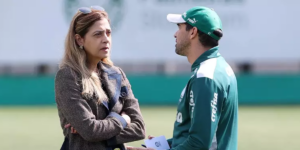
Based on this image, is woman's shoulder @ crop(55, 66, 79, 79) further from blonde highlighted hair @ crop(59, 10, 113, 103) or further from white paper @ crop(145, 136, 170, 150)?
white paper @ crop(145, 136, 170, 150)

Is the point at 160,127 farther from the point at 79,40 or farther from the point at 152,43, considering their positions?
the point at 79,40

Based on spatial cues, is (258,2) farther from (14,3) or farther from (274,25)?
(14,3)

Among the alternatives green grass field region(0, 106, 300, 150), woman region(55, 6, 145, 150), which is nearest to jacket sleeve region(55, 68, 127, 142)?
woman region(55, 6, 145, 150)

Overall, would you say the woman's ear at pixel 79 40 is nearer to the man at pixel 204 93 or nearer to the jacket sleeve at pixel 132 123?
the jacket sleeve at pixel 132 123

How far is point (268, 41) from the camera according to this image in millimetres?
15797

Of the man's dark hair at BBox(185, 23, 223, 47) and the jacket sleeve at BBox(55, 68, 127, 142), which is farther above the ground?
the man's dark hair at BBox(185, 23, 223, 47)

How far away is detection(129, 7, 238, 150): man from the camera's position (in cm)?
326

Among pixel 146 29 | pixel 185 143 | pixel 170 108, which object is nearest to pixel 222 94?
pixel 185 143

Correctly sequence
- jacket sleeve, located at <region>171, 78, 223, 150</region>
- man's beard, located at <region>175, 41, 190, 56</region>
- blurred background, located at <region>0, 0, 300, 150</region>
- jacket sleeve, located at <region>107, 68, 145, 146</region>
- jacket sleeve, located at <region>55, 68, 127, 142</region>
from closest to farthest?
jacket sleeve, located at <region>171, 78, 223, 150</region>, jacket sleeve, located at <region>55, 68, 127, 142</region>, man's beard, located at <region>175, 41, 190, 56</region>, jacket sleeve, located at <region>107, 68, 145, 146</region>, blurred background, located at <region>0, 0, 300, 150</region>

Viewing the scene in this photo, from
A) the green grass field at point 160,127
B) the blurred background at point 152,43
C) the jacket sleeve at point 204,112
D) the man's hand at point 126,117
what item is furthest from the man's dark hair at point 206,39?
the blurred background at point 152,43

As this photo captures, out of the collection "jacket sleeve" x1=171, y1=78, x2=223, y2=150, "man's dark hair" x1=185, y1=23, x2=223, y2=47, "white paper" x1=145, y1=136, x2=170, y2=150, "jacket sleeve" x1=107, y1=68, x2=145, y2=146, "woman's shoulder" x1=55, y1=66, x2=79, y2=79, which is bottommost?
"white paper" x1=145, y1=136, x2=170, y2=150

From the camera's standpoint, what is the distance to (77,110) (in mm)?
3490

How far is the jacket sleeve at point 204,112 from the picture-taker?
3.25 meters

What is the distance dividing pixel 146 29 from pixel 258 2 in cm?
345
